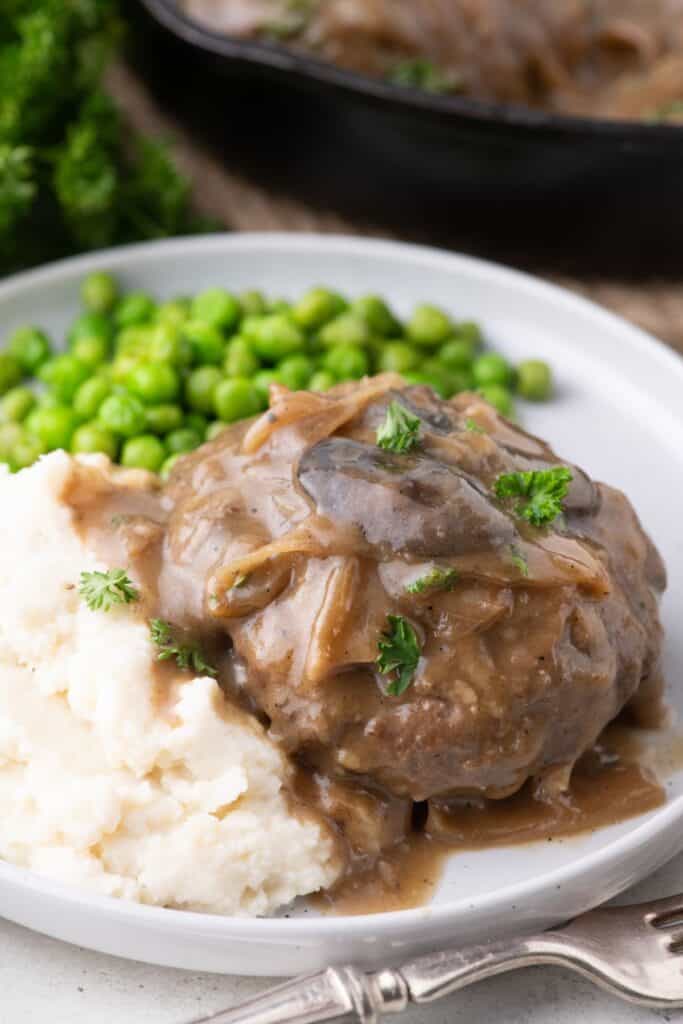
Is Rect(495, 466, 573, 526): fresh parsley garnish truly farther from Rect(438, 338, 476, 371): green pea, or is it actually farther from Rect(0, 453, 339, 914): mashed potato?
Rect(438, 338, 476, 371): green pea

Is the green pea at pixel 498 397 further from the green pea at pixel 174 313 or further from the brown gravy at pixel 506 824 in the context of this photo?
the brown gravy at pixel 506 824

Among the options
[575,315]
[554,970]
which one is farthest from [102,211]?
[554,970]

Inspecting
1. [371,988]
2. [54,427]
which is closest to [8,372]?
[54,427]

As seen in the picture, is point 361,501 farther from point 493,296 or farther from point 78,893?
point 493,296

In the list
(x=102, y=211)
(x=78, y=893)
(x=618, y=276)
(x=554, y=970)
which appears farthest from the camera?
(x=618, y=276)

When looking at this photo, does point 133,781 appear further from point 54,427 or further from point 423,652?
point 54,427

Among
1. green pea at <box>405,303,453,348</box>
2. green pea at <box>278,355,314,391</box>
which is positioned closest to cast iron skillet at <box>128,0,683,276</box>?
green pea at <box>405,303,453,348</box>

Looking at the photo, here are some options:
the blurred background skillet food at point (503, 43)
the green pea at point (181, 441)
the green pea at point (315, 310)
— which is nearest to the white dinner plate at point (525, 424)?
the green pea at point (315, 310)
